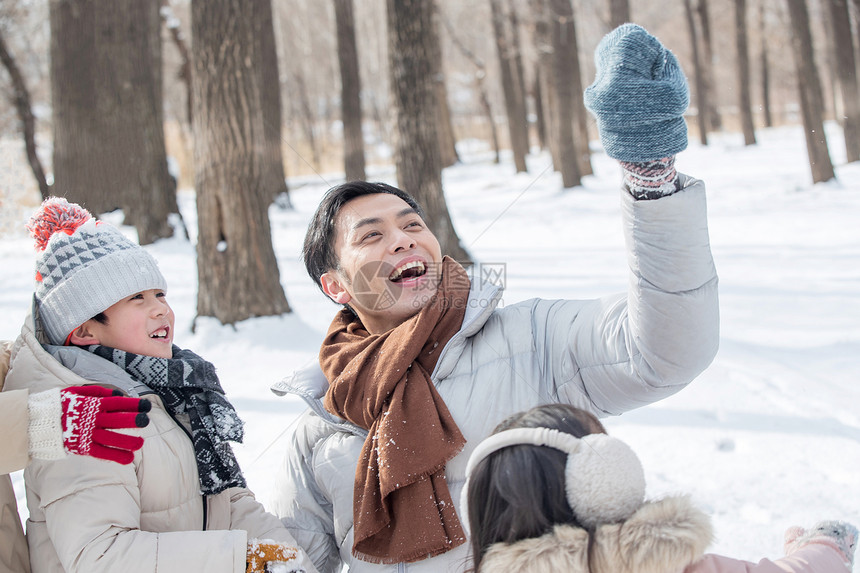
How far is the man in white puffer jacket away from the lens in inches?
53.7

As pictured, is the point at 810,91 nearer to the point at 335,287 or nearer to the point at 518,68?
the point at 518,68

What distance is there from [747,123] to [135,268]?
61.4 ft

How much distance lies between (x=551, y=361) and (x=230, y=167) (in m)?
4.54

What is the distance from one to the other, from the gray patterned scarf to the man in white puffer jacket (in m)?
0.19

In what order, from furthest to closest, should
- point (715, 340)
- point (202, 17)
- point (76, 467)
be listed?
point (202, 17)
point (76, 467)
point (715, 340)

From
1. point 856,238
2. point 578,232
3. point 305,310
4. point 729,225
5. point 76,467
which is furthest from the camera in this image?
point 578,232

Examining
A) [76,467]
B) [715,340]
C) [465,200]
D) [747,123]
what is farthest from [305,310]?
[747,123]

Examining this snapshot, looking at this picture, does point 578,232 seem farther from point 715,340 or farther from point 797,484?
point 715,340

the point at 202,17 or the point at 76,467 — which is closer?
the point at 76,467

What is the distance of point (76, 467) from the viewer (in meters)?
1.64

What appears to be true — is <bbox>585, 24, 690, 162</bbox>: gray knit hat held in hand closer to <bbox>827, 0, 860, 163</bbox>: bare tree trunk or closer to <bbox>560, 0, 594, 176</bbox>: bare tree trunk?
<bbox>560, 0, 594, 176</bbox>: bare tree trunk

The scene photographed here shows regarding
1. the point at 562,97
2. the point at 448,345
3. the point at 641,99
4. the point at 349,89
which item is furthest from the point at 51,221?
the point at 562,97

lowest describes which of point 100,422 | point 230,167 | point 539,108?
point 100,422

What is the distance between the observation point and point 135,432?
177 cm
